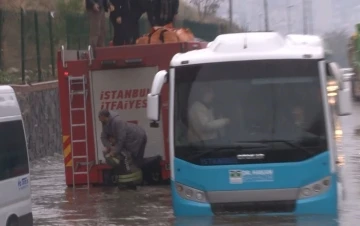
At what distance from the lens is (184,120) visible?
13188mm

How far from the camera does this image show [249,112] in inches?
513

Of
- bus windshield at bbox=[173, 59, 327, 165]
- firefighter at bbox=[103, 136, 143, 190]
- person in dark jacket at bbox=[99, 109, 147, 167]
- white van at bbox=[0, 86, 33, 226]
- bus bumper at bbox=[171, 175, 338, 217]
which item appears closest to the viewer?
white van at bbox=[0, 86, 33, 226]

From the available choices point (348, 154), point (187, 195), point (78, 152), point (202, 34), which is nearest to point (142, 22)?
point (202, 34)

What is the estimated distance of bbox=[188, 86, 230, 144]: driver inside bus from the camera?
13.0 m

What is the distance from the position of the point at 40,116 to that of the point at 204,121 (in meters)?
13.7

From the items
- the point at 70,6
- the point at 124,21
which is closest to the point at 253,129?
the point at 124,21

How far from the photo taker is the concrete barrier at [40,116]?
82.0 ft

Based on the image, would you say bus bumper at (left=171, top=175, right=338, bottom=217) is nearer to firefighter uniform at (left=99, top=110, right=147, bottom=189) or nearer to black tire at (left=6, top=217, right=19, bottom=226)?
black tire at (left=6, top=217, right=19, bottom=226)

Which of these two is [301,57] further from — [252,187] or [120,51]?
[120,51]

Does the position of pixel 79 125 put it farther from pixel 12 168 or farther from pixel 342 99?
pixel 342 99

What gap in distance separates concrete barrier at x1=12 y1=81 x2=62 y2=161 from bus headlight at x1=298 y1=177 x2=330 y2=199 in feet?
42.4

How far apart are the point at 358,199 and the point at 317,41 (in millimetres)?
2799

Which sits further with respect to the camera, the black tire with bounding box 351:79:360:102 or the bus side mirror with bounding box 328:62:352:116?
the black tire with bounding box 351:79:360:102

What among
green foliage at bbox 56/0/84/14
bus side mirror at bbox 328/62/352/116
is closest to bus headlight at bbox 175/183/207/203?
bus side mirror at bbox 328/62/352/116
